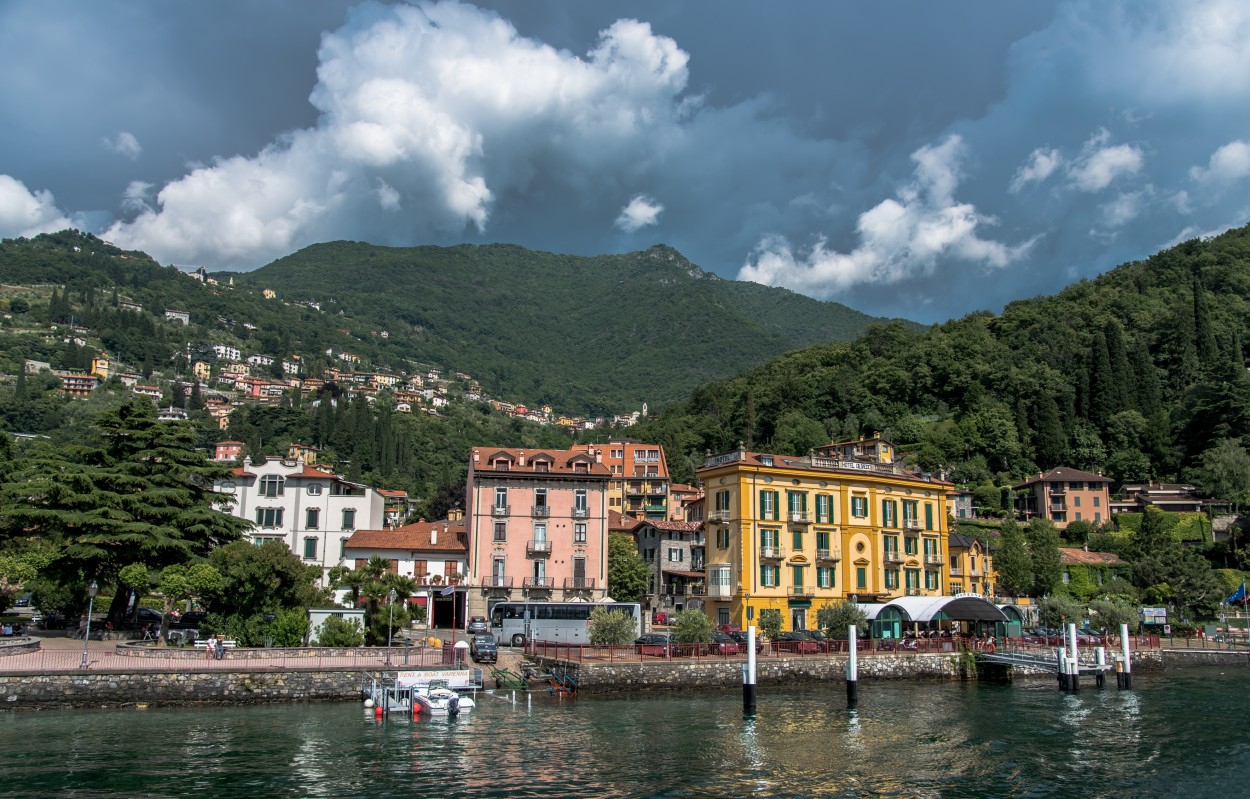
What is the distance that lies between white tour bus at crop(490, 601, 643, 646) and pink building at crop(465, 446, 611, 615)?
11.0 m

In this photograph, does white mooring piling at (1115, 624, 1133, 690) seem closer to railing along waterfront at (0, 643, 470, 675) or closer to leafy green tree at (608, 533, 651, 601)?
railing along waterfront at (0, 643, 470, 675)

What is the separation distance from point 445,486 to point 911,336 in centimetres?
9432

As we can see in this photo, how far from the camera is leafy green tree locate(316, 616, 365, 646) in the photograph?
1713 inches

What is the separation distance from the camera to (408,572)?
64.2 m

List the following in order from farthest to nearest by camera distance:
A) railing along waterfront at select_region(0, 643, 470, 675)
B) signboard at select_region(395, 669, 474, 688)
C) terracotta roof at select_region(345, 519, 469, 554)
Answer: terracotta roof at select_region(345, 519, 469, 554) < signboard at select_region(395, 669, 474, 688) < railing along waterfront at select_region(0, 643, 470, 675)

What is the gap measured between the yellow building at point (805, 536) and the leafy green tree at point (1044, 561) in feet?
66.8

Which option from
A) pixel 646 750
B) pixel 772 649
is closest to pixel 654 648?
pixel 772 649

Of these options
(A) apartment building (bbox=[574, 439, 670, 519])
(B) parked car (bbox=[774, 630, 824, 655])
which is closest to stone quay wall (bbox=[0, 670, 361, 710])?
(B) parked car (bbox=[774, 630, 824, 655])

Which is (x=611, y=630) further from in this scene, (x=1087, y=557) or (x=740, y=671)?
(x=1087, y=557)

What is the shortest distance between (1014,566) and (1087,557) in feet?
37.8

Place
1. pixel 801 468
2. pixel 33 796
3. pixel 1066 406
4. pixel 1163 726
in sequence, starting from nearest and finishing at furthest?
1. pixel 33 796
2. pixel 1163 726
3. pixel 801 468
4. pixel 1066 406

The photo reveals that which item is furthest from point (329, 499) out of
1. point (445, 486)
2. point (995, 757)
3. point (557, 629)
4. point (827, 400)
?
point (827, 400)

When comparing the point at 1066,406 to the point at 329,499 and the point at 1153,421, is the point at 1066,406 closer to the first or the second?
the point at 1153,421

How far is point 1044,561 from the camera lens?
83250mm
